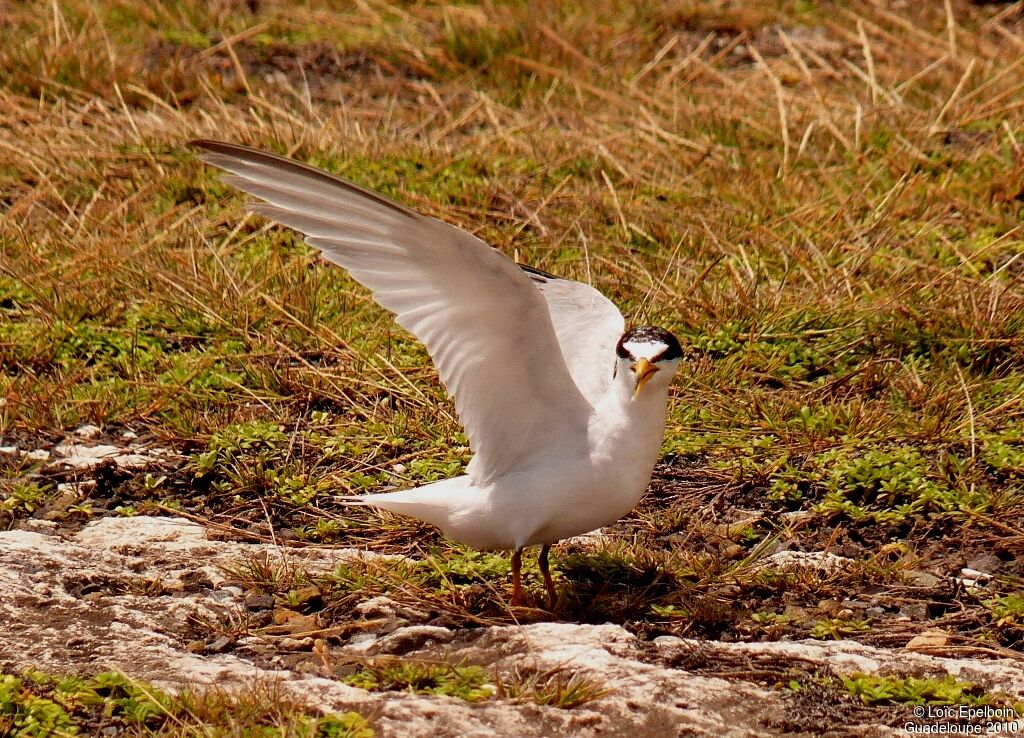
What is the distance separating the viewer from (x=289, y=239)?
5910 millimetres

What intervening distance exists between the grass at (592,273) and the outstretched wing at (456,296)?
466 millimetres

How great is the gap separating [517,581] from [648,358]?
720mm

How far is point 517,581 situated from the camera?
3.70m

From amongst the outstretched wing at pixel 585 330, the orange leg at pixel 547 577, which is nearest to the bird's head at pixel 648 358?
the outstretched wing at pixel 585 330

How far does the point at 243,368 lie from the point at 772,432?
77.9 inches

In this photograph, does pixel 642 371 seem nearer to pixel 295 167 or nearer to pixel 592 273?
pixel 295 167

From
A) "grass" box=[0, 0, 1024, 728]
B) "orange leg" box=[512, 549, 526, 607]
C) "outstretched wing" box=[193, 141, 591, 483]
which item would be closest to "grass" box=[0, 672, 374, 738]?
"grass" box=[0, 0, 1024, 728]

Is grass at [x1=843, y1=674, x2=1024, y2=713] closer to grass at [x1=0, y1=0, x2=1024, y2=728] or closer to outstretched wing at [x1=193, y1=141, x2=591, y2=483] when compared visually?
grass at [x1=0, y1=0, x2=1024, y2=728]

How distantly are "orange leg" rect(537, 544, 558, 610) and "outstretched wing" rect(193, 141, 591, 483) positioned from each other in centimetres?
26

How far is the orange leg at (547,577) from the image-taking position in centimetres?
372

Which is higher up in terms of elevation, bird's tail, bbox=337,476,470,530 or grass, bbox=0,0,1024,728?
grass, bbox=0,0,1024,728

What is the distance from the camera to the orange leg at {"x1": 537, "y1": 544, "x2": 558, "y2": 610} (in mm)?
3722

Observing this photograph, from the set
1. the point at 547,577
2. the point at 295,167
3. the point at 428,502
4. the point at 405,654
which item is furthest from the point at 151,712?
the point at 295,167

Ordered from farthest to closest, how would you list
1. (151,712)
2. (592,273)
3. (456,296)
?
(592,273) → (456,296) → (151,712)
